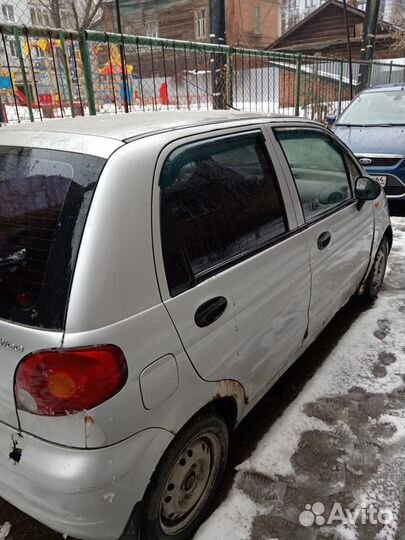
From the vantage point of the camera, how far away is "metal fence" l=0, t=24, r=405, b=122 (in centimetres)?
415

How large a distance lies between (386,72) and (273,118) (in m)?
14.7

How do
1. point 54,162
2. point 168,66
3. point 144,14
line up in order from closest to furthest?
point 54,162 → point 168,66 → point 144,14

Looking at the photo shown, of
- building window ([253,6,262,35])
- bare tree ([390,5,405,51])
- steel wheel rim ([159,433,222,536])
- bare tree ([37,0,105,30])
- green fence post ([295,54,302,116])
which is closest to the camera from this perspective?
steel wheel rim ([159,433,222,536])

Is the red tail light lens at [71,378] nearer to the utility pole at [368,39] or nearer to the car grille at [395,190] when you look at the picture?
the car grille at [395,190]

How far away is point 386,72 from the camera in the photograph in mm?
14648

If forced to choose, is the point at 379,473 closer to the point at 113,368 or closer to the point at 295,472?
the point at 295,472

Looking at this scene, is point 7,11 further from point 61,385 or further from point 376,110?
point 61,385

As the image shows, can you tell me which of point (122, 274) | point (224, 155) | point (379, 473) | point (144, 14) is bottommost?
point (379, 473)

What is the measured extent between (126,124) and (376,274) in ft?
9.59

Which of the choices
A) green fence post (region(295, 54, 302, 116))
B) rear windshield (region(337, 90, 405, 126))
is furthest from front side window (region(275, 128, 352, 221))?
green fence post (region(295, 54, 302, 116))

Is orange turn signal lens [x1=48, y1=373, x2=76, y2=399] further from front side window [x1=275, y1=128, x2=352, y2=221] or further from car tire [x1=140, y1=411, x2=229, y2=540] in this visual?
front side window [x1=275, y1=128, x2=352, y2=221]

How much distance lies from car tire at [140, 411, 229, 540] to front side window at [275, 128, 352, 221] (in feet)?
4.36

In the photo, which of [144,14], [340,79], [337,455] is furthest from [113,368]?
[144,14]

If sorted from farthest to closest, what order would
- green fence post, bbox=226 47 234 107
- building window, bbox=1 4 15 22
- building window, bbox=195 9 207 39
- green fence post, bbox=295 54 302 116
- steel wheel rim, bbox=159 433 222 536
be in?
building window, bbox=195 9 207 39
green fence post, bbox=295 54 302 116
building window, bbox=1 4 15 22
green fence post, bbox=226 47 234 107
steel wheel rim, bbox=159 433 222 536
